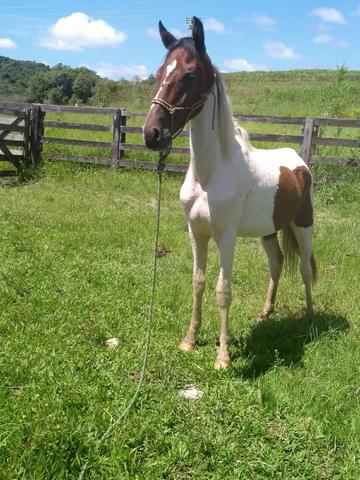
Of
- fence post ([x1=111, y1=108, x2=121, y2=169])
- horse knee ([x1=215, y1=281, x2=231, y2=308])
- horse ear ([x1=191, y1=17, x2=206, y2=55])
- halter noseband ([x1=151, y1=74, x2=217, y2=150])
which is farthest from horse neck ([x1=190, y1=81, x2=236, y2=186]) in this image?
fence post ([x1=111, y1=108, x2=121, y2=169])

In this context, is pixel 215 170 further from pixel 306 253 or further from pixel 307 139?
pixel 307 139

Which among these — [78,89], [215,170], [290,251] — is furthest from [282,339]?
[78,89]

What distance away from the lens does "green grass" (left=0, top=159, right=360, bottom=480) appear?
2.63 m

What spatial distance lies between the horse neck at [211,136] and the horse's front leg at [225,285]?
18.3 inches

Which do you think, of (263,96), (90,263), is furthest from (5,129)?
(263,96)

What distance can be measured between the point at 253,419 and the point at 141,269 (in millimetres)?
2993

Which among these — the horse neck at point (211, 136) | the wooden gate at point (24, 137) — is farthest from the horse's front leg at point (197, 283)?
the wooden gate at point (24, 137)

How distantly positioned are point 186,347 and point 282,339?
3.06 ft

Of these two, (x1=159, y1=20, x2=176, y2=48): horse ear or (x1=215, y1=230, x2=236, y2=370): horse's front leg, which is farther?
(x1=215, y1=230, x2=236, y2=370): horse's front leg

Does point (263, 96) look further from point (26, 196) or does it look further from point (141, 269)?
point (141, 269)

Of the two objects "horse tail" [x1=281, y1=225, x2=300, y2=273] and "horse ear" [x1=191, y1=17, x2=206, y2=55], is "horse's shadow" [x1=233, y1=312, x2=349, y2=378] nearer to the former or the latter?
"horse tail" [x1=281, y1=225, x2=300, y2=273]

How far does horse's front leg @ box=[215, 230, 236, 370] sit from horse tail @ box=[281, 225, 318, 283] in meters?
1.35

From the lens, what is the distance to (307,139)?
395 inches

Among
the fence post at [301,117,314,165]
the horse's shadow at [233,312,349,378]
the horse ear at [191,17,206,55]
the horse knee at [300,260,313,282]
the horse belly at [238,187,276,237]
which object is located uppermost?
the horse ear at [191,17,206,55]
